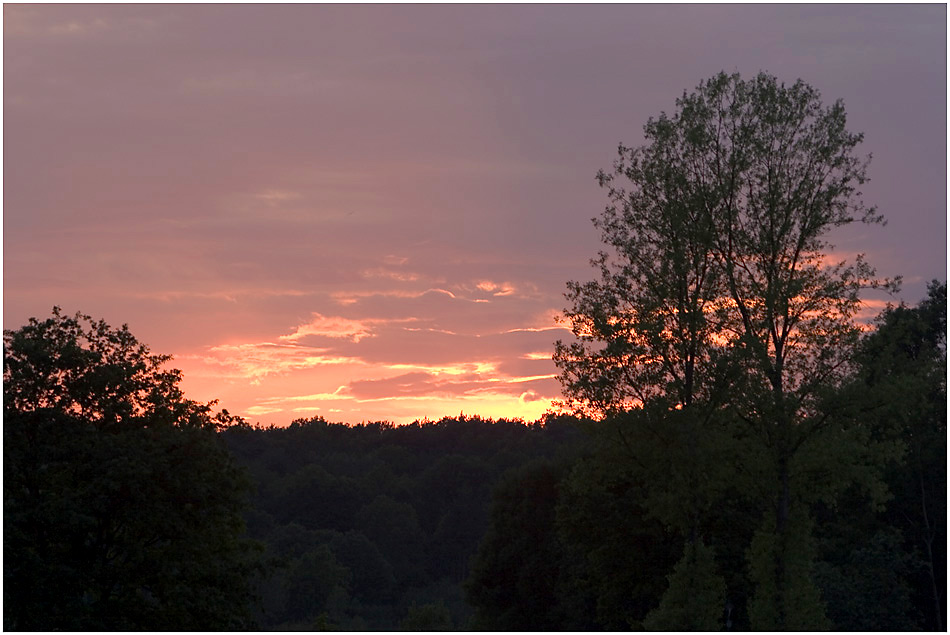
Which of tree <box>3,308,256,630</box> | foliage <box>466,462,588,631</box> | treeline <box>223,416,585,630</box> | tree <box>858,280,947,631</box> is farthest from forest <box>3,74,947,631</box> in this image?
treeline <box>223,416,585,630</box>

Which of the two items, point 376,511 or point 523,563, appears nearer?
point 523,563

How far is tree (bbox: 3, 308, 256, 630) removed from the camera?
35.9 metres

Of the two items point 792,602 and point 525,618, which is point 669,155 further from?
point 525,618

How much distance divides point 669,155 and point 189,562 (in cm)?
2509

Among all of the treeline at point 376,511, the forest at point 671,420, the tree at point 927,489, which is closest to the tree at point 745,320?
the forest at point 671,420

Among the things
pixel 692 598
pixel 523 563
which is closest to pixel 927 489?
pixel 523 563

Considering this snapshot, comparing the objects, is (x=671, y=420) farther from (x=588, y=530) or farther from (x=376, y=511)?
(x=376, y=511)

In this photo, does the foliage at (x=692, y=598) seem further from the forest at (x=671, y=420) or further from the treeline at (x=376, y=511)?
the treeline at (x=376, y=511)

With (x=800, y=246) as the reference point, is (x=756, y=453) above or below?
below

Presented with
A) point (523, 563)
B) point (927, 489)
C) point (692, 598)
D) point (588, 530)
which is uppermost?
point (927, 489)

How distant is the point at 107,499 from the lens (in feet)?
121

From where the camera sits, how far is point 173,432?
3888 cm

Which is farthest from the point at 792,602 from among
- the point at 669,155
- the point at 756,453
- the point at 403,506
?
the point at 403,506

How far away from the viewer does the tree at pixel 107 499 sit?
35875mm
